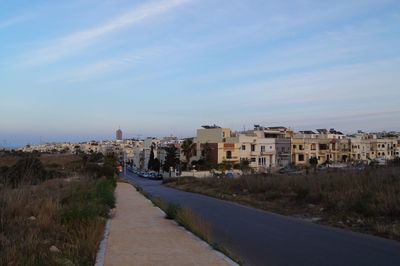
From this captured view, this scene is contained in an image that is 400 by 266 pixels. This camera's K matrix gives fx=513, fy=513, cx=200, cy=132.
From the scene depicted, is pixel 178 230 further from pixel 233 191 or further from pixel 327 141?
pixel 327 141

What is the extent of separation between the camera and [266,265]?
10117 millimetres

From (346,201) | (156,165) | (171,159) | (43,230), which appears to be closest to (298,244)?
(43,230)

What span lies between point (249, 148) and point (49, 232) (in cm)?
10510

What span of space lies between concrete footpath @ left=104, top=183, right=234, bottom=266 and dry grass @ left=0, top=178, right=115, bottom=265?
483mm

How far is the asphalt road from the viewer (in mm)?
10523

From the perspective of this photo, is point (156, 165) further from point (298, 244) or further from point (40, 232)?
point (40, 232)

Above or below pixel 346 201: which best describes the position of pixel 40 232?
above

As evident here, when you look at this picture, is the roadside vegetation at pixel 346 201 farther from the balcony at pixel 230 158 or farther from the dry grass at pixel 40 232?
the balcony at pixel 230 158

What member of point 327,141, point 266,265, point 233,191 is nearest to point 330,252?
point 266,265

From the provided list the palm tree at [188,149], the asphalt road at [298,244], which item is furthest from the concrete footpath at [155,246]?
the palm tree at [188,149]

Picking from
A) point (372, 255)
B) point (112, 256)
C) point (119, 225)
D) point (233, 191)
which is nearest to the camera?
point (112, 256)

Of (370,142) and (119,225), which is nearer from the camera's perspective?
(119,225)

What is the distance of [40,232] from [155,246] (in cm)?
260

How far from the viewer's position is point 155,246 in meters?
11.0
